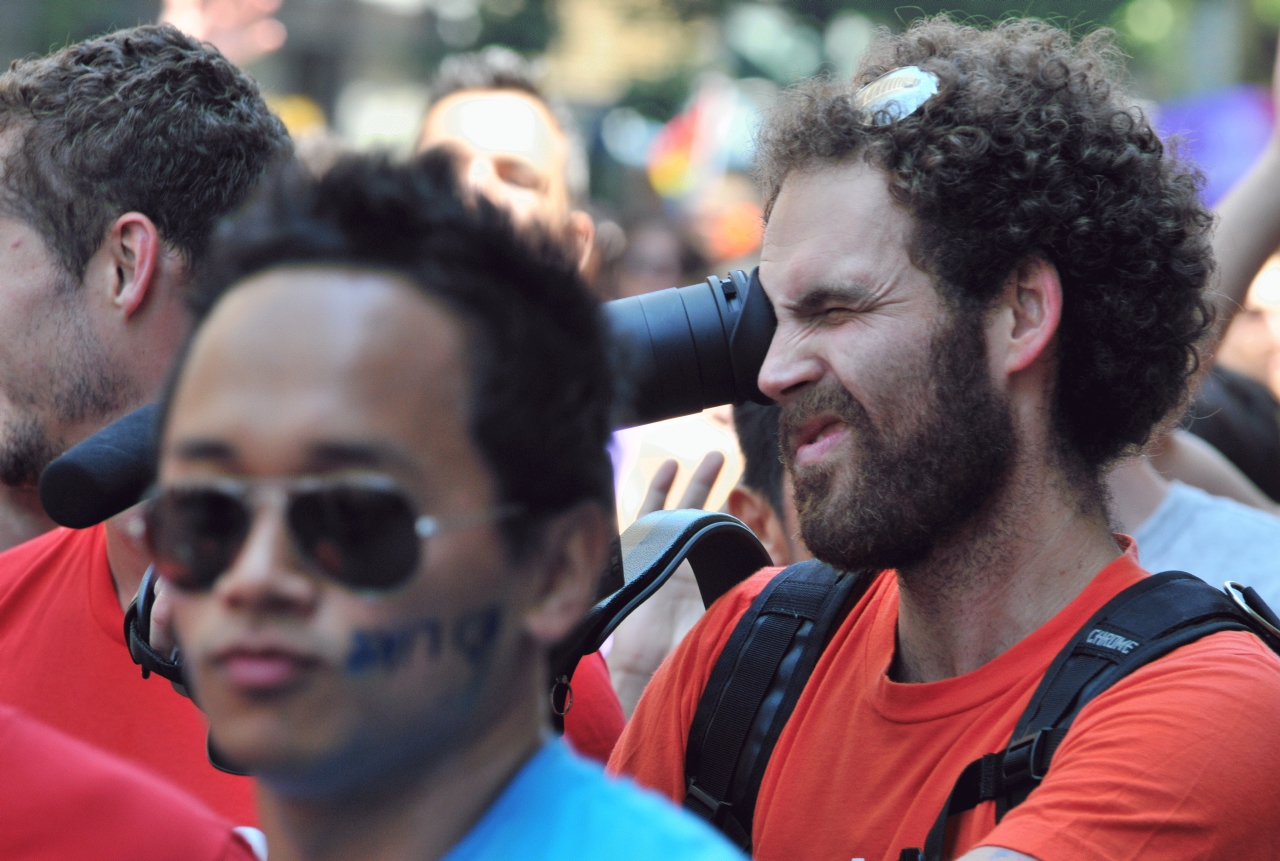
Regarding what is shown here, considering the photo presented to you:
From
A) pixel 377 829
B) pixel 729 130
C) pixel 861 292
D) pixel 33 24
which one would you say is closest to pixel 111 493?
pixel 377 829

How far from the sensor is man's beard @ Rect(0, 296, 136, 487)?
2213 mm

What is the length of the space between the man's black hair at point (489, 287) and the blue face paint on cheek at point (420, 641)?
79mm

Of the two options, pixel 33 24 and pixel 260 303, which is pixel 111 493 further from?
pixel 33 24

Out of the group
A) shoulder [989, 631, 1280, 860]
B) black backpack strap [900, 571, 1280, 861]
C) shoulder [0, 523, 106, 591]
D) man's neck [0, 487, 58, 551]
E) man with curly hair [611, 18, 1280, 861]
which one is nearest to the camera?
shoulder [989, 631, 1280, 860]

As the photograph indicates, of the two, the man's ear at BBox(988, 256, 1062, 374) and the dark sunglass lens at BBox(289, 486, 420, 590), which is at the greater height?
the dark sunglass lens at BBox(289, 486, 420, 590)

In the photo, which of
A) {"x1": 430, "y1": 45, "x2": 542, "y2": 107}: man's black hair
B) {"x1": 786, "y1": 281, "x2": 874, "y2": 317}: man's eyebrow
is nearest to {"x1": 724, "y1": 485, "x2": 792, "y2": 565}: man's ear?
{"x1": 786, "y1": 281, "x2": 874, "y2": 317}: man's eyebrow

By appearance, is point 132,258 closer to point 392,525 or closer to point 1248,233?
point 392,525

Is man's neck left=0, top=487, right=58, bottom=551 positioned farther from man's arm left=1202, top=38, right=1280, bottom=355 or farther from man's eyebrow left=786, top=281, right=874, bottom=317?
man's arm left=1202, top=38, right=1280, bottom=355

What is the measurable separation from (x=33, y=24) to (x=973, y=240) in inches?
444

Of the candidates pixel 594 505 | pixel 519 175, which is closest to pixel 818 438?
pixel 594 505

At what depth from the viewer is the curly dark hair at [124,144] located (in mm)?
2252

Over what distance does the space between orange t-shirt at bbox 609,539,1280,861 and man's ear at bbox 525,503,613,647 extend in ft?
2.17

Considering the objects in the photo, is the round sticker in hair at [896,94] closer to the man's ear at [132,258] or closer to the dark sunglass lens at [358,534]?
the man's ear at [132,258]

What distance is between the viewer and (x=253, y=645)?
105 centimetres
